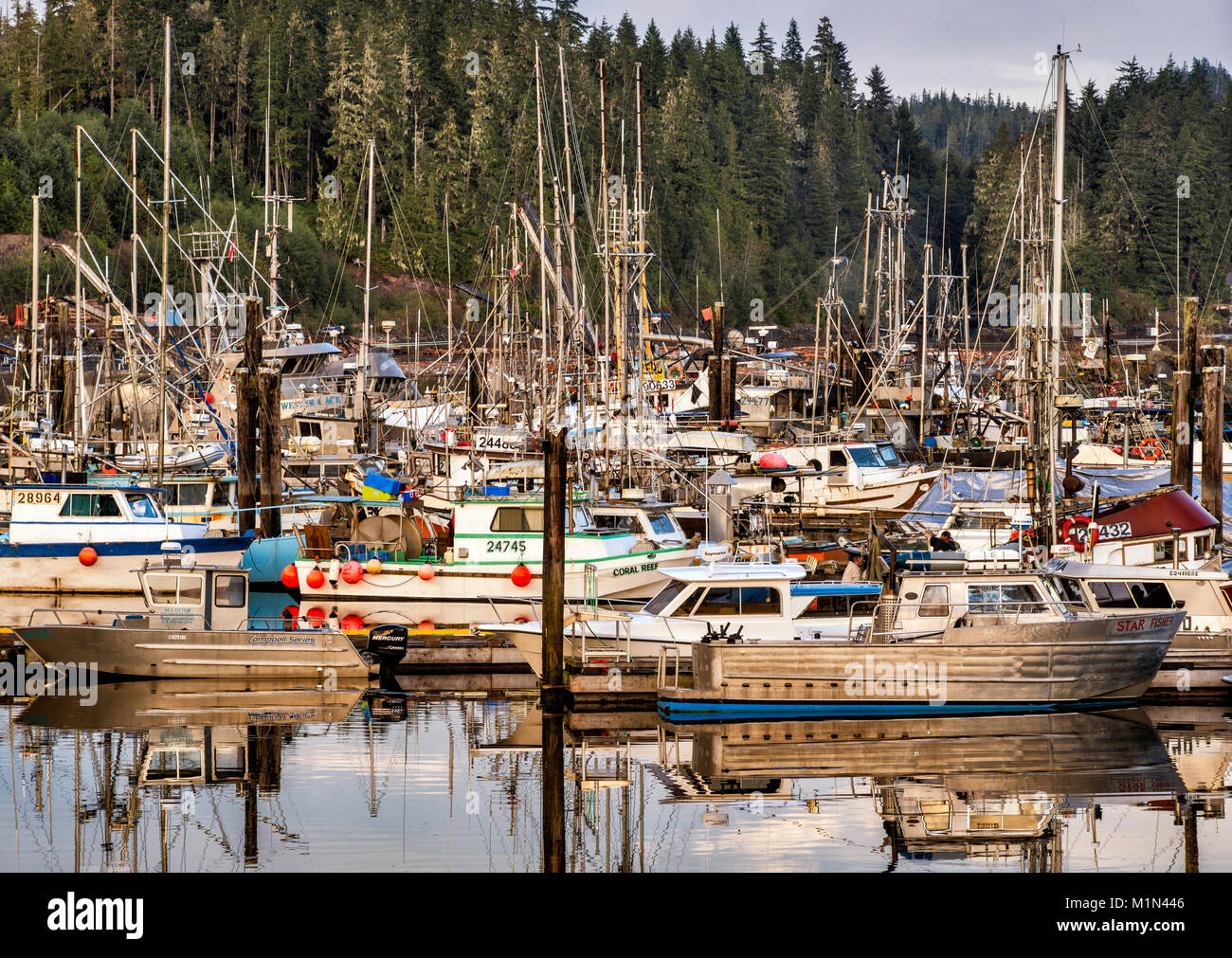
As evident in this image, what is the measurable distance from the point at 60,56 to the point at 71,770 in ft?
305

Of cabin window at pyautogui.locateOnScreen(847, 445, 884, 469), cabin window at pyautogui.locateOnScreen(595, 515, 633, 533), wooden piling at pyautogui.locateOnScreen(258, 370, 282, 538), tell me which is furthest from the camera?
cabin window at pyautogui.locateOnScreen(847, 445, 884, 469)

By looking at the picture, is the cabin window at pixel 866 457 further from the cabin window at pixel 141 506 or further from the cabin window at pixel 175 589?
the cabin window at pixel 175 589

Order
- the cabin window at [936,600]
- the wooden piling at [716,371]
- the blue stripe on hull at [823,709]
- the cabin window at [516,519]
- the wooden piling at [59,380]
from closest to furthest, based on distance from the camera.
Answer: the blue stripe on hull at [823,709], the cabin window at [936,600], the cabin window at [516,519], the wooden piling at [59,380], the wooden piling at [716,371]

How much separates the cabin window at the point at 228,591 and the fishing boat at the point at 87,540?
19.1 ft

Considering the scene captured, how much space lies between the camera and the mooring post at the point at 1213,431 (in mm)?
31122

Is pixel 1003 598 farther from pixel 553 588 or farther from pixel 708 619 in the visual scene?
pixel 553 588

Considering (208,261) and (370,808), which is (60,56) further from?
(370,808)

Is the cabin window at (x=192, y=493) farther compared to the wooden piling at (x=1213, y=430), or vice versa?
the cabin window at (x=192, y=493)

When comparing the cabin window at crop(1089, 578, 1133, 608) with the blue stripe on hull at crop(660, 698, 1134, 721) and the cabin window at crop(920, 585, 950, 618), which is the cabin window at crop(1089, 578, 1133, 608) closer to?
the blue stripe on hull at crop(660, 698, 1134, 721)

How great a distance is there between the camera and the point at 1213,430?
32.5m

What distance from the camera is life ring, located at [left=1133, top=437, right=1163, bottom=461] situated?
5325 centimetres
